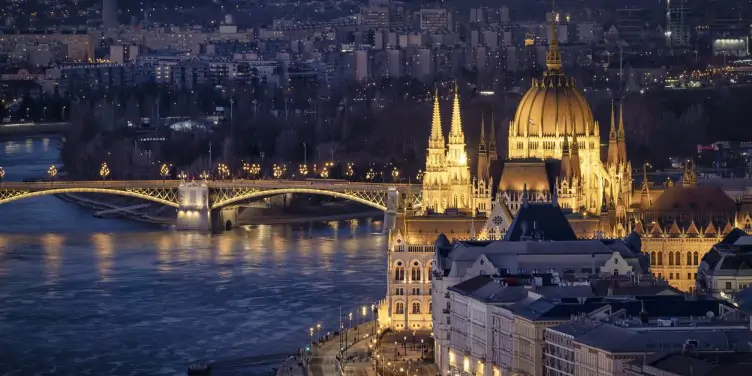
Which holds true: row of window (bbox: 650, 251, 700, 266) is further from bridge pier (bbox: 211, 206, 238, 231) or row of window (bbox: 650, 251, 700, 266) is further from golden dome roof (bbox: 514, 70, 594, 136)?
bridge pier (bbox: 211, 206, 238, 231)

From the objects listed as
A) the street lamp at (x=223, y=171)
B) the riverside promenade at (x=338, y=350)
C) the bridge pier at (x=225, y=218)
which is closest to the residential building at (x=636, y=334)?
the riverside promenade at (x=338, y=350)

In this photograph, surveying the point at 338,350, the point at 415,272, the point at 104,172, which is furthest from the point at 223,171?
the point at 338,350

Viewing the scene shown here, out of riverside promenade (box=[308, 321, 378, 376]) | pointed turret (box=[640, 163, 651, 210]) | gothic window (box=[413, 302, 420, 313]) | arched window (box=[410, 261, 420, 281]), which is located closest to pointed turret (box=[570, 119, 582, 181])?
pointed turret (box=[640, 163, 651, 210])

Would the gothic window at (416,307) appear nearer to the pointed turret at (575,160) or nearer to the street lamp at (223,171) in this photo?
the pointed turret at (575,160)

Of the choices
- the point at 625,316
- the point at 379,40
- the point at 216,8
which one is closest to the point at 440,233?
the point at 625,316

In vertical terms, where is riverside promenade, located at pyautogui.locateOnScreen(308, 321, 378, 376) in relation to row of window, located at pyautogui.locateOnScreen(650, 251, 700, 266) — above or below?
below

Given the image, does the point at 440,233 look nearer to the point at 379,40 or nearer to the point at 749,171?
the point at 749,171
